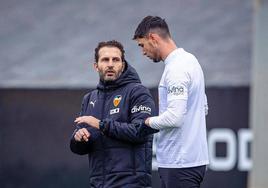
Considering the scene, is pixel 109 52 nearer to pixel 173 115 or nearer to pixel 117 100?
pixel 117 100

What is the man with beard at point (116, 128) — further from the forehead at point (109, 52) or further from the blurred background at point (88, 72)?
the blurred background at point (88, 72)

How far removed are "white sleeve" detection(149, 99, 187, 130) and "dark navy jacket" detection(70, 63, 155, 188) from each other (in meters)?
0.16

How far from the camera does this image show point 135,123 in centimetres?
474

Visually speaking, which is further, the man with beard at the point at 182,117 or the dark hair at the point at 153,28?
the dark hair at the point at 153,28

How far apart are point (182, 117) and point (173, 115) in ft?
0.18

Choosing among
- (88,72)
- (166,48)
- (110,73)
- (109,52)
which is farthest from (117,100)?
(88,72)

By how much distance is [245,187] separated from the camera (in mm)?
9836

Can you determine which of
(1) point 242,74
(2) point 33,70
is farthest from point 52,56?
(1) point 242,74

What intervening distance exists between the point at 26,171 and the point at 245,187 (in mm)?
2614

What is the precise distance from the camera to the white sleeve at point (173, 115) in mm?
4566

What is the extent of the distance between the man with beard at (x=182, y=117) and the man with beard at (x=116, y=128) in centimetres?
11

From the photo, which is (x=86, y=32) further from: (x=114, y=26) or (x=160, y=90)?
(x=160, y=90)

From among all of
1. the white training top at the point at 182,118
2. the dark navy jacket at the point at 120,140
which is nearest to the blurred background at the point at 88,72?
the dark navy jacket at the point at 120,140

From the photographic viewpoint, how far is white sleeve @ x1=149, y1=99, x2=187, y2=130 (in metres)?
4.57
